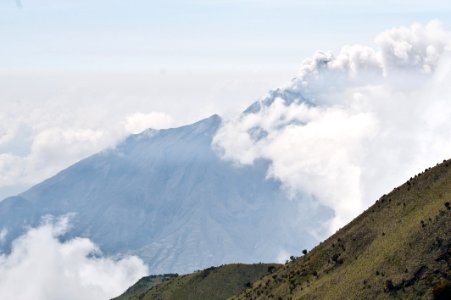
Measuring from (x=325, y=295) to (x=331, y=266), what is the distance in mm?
13815

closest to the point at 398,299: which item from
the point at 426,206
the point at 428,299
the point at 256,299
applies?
the point at 428,299

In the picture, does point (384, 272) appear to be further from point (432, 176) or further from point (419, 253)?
point (432, 176)

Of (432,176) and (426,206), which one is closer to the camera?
(426,206)

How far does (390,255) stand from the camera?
362ft

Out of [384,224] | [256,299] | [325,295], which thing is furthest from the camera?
[256,299]

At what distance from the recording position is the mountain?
334 feet

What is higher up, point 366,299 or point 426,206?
point 426,206

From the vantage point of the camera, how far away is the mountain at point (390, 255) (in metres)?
102

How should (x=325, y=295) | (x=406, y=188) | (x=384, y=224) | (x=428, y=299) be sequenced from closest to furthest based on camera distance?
(x=428, y=299), (x=325, y=295), (x=384, y=224), (x=406, y=188)

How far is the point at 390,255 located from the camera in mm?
110438

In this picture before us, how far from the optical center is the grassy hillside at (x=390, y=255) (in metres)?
102

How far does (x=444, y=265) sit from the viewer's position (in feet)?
332

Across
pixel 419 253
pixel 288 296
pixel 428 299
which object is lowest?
pixel 428 299

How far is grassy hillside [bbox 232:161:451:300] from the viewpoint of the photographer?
102m
